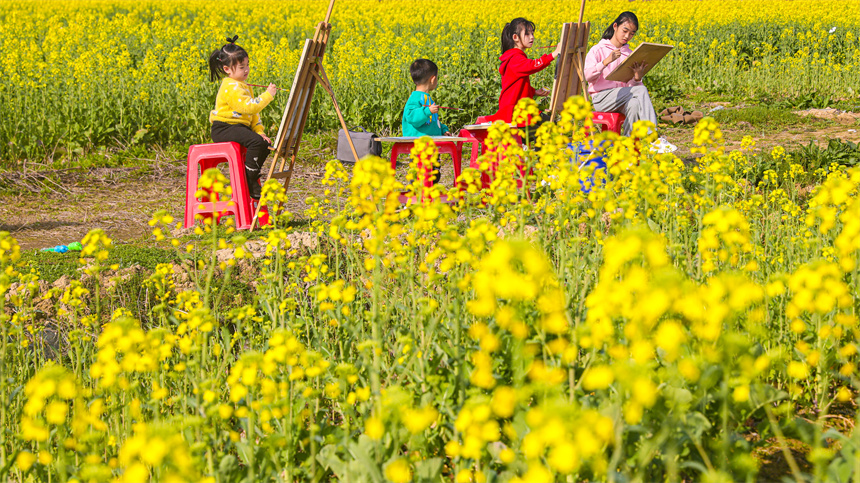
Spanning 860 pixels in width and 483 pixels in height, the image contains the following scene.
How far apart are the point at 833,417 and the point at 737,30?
1599 centimetres

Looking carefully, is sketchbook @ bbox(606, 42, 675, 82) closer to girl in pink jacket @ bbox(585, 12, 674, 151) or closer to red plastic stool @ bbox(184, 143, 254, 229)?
girl in pink jacket @ bbox(585, 12, 674, 151)

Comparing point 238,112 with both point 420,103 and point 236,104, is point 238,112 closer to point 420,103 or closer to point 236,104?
point 236,104

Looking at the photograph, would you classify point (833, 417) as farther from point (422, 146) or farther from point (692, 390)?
point (422, 146)

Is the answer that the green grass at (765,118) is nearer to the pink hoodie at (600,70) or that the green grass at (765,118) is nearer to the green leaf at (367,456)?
the pink hoodie at (600,70)

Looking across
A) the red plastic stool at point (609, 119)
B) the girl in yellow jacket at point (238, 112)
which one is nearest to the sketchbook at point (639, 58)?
the red plastic stool at point (609, 119)

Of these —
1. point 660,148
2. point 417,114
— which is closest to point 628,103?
point 417,114

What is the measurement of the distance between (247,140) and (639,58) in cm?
307

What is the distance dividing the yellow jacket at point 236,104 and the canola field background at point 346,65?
3274mm

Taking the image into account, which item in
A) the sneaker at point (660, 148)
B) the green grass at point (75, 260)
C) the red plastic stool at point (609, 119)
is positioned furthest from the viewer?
the red plastic stool at point (609, 119)

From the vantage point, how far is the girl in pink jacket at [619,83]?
595cm

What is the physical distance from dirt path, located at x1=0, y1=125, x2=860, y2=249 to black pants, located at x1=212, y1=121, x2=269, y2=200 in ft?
2.02

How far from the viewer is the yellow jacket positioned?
5383mm

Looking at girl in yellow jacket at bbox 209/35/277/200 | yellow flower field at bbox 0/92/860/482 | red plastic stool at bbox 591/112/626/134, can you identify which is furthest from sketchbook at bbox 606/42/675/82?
girl in yellow jacket at bbox 209/35/277/200

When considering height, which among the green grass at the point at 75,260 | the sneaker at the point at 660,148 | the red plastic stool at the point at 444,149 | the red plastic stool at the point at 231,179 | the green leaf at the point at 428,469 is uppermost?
the sneaker at the point at 660,148
